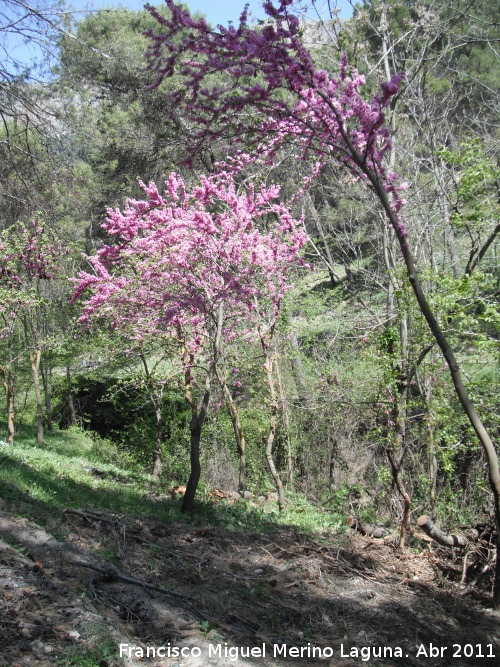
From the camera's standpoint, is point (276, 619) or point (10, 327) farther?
point (10, 327)

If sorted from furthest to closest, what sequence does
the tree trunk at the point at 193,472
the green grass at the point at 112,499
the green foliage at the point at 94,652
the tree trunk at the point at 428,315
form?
the tree trunk at the point at 193,472 → the green grass at the point at 112,499 → the tree trunk at the point at 428,315 → the green foliage at the point at 94,652

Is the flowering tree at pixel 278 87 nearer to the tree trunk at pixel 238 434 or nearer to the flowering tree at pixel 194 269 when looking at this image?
the flowering tree at pixel 194 269

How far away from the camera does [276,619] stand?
410cm

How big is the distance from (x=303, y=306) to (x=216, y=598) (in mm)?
6309

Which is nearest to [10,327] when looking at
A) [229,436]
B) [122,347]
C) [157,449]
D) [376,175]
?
[122,347]

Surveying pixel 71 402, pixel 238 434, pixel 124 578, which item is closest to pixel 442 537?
pixel 124 578

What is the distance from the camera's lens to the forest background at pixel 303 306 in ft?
16.9

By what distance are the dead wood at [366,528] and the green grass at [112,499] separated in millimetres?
267

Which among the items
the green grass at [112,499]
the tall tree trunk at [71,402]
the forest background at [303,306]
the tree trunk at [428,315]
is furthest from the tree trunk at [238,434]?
the tall tree trunk at [71,402]

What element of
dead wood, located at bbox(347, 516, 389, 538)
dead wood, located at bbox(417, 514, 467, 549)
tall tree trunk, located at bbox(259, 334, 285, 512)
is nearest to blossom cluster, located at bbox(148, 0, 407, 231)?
dead wood, located at bbox(417, 514, 467, 549)

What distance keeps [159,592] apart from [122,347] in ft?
22.4

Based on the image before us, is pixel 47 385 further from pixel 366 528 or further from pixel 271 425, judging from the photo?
pixel 366 528

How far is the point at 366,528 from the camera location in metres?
7.05

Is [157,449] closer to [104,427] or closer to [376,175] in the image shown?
[104,427]
